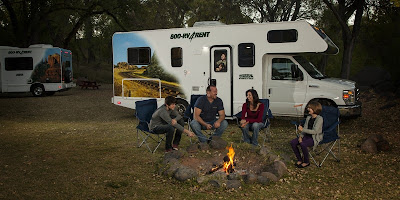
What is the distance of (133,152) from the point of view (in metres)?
7.39

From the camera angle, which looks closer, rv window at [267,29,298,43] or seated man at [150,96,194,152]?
seated man at [150,96,194,152]

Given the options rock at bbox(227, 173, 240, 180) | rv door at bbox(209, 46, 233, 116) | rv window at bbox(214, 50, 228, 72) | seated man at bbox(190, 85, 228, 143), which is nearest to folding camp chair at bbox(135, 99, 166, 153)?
seated man at bbox(190, 85, 228, 143)

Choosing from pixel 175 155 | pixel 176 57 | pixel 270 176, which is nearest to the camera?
pixel 270 176

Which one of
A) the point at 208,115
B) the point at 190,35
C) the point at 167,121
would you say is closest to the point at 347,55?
the point at 190,35

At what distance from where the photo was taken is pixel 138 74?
11352 millimetres

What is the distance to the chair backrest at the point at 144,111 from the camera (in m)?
7.54

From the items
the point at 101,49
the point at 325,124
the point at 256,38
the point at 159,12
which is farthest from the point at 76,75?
the point at 325,124

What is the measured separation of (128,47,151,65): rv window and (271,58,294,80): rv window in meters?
3.60

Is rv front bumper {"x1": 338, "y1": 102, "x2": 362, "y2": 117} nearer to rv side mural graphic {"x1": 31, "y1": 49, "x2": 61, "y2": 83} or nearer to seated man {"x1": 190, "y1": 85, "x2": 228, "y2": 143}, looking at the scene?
seated man {"x1": 190, "y1": 85, "x2": 228, "y2": 143}

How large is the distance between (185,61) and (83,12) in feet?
63.5

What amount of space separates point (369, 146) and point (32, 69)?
58.8ft

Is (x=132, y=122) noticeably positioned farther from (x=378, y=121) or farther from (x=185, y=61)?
(x=378, y=121)

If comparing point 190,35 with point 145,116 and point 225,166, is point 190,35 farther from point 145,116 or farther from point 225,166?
point 225,166

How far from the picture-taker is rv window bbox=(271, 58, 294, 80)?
32.8 feet
